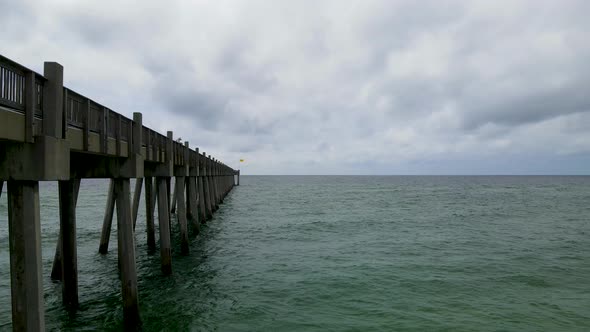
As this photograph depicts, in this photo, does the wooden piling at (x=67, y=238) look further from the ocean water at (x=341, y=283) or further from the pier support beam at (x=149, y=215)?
the pier support beam at (x=149, y=215)

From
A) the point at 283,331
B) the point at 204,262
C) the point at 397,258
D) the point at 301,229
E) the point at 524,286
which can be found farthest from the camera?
the point at 301,229

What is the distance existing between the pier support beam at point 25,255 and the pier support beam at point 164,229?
7.63m

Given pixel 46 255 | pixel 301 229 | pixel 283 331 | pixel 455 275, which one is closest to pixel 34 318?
pixel 283 331

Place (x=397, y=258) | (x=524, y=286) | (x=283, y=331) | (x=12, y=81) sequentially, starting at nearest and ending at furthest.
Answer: (x=12, y=81), (x=283, y=331), (x=524, y=286), (x=397, y=258)

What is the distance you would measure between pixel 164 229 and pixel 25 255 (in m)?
8.06

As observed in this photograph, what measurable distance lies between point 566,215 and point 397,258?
1046 inches

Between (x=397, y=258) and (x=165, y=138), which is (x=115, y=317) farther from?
(x=397, y=258)

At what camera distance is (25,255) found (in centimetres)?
511

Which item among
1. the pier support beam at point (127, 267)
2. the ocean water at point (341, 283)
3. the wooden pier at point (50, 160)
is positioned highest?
the wooden pier at point (50, 160)

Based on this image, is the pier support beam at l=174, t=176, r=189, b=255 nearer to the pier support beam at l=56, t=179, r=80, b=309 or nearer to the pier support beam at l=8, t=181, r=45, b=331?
the pier support beam at l=56, t=179, r=80, b=309

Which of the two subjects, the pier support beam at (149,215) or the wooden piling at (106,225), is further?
the pier support beam at (149,215)

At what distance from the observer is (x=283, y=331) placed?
30.2 feet

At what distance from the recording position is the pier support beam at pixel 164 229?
511 inches

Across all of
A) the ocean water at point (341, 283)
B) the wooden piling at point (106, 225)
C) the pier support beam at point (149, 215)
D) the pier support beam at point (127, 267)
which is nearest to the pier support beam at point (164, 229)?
the ocean water at point (341, 283)
